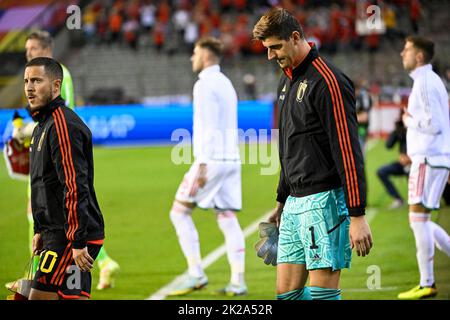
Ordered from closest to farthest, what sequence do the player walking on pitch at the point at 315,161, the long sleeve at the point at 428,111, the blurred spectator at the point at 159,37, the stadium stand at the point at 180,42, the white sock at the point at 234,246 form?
the player walking on pitch at the point at 315,161
the long sleeve at the point at 428,111
the white sock at the point at 234,246
the stadium stand at the point at 180,42
the blurred spectator at the point at 159,37

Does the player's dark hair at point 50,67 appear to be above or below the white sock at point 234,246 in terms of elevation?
above

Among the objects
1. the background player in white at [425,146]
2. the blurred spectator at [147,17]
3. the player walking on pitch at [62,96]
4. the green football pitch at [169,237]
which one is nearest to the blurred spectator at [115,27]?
the blurred spectator at [147,17]

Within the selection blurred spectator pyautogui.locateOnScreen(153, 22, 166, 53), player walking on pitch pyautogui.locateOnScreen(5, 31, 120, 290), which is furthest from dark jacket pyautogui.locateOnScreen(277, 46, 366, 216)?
blurred spectator pyautogui.locateOnScreen(153, 22, 166, 53)

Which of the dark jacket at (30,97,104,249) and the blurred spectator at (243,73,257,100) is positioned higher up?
the blurred spectator at (243,73,257,100)

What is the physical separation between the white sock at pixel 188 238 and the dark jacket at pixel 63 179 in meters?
3.14

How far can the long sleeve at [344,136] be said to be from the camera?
4.90 m

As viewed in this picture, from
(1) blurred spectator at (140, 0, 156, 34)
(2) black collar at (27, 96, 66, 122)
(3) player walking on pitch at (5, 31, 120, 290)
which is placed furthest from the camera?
(1) blurred spectator at (140, 0, 156, 34)

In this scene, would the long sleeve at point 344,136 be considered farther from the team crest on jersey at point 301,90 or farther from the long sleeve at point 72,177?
the long sleeve at point 72,177

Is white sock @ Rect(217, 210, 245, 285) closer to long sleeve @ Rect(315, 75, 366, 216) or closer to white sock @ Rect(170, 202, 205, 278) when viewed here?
white sock @ Rect(170, 202, 205, 278)

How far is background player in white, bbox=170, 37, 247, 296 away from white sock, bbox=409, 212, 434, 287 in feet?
5.33

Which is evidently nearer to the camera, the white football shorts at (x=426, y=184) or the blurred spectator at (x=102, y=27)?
the white football shorts at (x=426, y=184)

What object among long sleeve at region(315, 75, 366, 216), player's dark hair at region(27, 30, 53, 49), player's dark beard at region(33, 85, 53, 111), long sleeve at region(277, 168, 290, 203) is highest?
player's dark hair at region(27, 30, 53, 49)

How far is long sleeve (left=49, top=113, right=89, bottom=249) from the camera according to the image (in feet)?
16.8

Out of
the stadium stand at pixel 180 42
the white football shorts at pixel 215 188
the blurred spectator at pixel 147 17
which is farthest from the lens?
the blurred spectator at pixel 147 17
